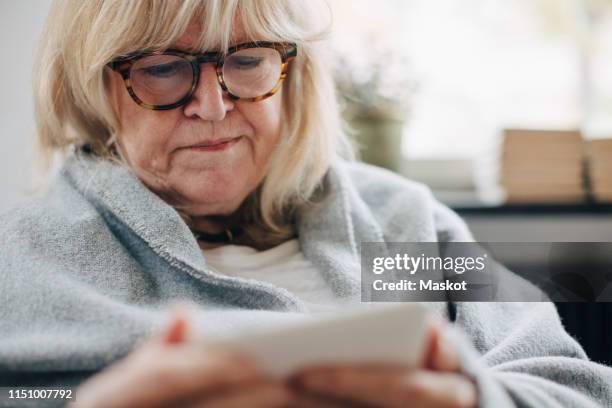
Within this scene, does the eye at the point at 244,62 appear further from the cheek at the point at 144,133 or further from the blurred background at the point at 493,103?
the blurred background at the point at 493,103

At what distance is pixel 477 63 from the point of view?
1.57m

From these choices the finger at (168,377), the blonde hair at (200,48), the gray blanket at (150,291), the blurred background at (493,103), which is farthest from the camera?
the blurred background at (493,103)

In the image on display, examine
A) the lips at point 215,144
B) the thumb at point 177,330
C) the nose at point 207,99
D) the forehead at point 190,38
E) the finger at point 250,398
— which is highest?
the forehead at point 190,38

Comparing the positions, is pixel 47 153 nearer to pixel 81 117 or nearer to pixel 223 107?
pixel 81 117

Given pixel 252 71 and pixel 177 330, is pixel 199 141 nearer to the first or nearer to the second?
pixel 252 71

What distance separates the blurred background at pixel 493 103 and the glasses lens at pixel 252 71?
1.58 feet

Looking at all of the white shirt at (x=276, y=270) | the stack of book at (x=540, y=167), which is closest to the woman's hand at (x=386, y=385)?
the white shirt at (x=276, y=270)

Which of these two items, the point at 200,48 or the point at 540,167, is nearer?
the point at 200,48

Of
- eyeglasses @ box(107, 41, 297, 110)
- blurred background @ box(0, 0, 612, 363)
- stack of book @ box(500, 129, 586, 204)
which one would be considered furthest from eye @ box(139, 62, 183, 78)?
stack of book @ box(500, 129, 586, 204)

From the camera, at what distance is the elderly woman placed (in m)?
0.61

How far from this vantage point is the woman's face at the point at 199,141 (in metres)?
0.76

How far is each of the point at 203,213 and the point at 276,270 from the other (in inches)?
5.6

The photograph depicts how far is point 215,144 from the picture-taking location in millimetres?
790

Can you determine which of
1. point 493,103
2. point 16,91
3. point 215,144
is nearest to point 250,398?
point 215,144
